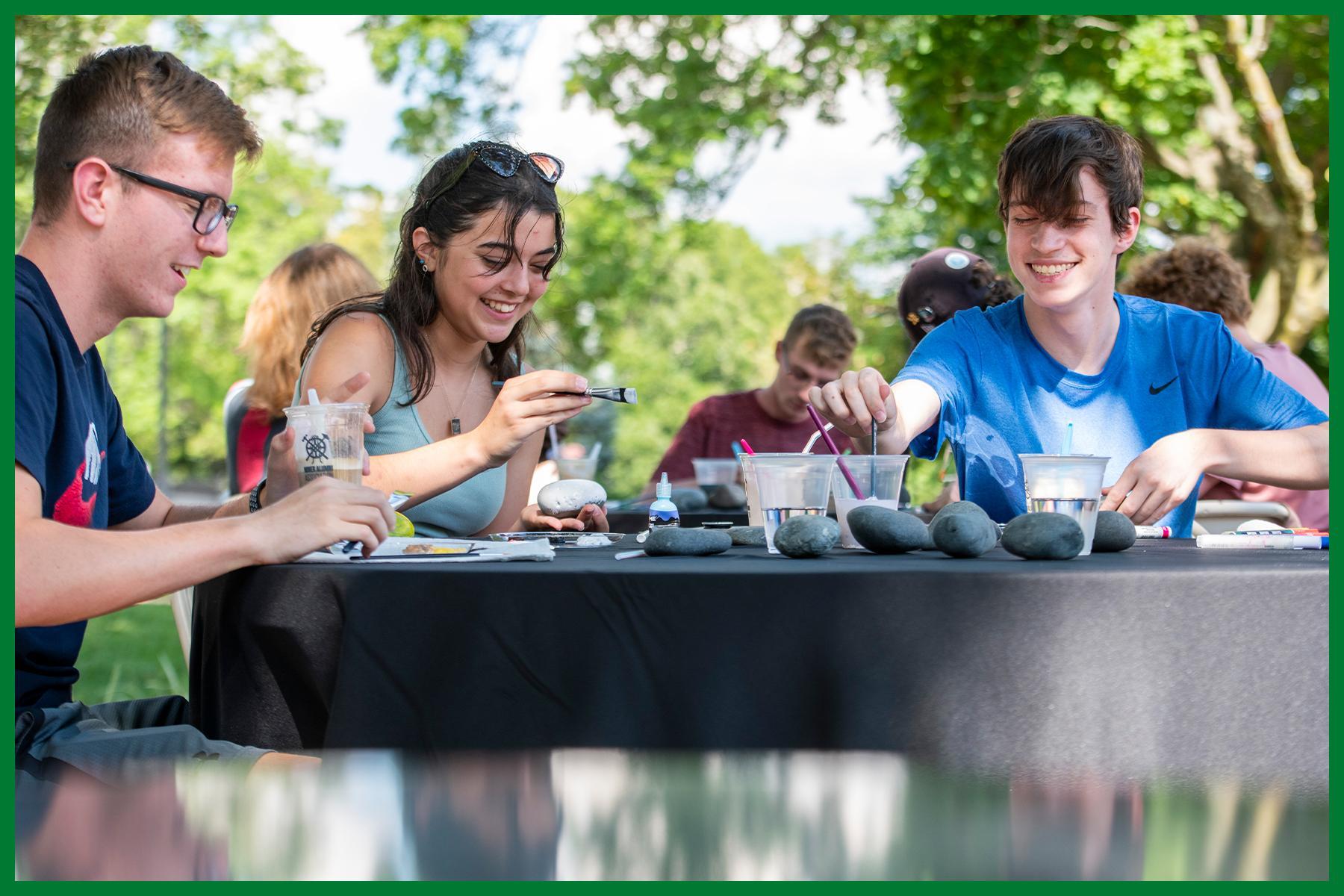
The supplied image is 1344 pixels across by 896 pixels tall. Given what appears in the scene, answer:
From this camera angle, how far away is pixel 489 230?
3.09 metres

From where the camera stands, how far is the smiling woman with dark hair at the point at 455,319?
2.98m

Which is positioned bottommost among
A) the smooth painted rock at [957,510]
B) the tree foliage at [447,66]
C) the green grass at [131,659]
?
the green grass at [131,659]

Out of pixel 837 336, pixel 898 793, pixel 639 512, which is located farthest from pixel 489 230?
pixel 837 336

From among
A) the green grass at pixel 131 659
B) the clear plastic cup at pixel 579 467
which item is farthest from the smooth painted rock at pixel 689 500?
the green grass at pixel 131 659

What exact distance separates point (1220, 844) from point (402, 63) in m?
14.6

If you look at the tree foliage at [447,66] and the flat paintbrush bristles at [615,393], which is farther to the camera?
the tree foliage at [447,66]

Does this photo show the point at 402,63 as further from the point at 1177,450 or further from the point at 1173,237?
the point at 1177,450

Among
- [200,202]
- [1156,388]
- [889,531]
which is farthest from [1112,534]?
[200,202]

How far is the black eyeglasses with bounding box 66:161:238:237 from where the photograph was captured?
2039 mm

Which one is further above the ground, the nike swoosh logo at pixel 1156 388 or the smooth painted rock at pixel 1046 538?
the nike swoosh logo at pixel 1156 388

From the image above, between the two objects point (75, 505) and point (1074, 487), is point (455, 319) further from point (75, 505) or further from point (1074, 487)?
point (1074, 487)

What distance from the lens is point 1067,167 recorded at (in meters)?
2.74

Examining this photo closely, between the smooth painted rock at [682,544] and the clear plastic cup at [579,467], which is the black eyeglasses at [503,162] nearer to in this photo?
the smooth painted rock at [682,544]

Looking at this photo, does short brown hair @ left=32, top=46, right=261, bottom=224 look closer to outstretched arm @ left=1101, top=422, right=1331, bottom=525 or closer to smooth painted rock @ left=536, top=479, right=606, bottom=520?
smooth painted rock @ left=536, top=479, right=606, bottom=520
